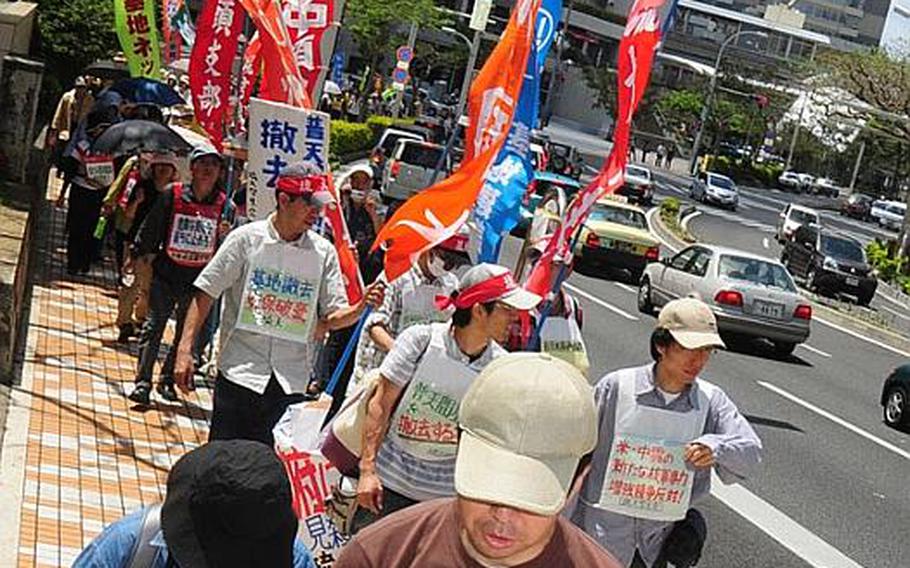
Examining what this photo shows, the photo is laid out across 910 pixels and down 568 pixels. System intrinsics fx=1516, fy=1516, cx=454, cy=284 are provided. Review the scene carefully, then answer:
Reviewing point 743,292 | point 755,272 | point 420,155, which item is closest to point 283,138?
point 743,292

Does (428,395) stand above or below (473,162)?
below

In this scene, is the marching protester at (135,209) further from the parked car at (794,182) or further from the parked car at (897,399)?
the parked car at (794,182)

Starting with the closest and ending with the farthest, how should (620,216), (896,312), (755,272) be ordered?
(755,272) → (620,216) → (896,312)

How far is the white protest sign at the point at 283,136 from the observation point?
9.02 m

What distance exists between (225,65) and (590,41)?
3898 inches

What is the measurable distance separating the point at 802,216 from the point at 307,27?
149 feet

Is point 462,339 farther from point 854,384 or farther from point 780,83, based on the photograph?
point 780,83

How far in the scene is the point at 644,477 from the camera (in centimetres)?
572

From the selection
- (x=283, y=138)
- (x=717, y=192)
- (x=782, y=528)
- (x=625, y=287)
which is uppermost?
(x=283, y=138)

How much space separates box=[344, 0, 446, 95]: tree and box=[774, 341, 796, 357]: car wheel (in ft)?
102

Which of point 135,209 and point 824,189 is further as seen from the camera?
point 824,189

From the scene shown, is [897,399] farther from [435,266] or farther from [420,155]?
[420,155]

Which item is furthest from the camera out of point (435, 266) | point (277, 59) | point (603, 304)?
point (603, 304)

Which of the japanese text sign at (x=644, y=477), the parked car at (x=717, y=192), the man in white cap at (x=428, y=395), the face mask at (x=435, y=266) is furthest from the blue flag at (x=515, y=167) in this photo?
the parked car at (x=717, y=192)
